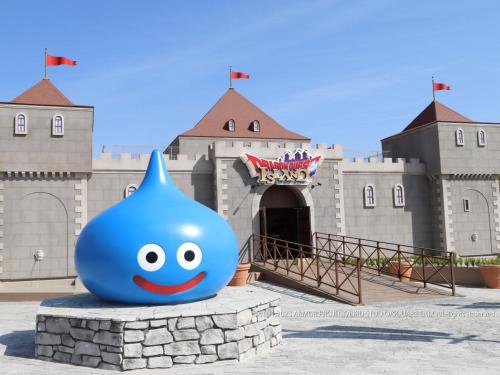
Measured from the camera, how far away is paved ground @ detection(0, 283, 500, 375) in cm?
726

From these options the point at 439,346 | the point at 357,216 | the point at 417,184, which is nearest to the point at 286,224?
the point at 357,216

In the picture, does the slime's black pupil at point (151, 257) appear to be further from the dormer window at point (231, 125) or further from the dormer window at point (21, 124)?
the dormer window at point (231, 125)

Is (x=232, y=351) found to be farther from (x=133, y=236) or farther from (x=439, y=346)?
(x=439, y=346)

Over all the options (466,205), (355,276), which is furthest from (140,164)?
(466,205)

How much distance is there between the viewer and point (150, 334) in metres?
7.41

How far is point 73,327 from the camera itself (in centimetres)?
780

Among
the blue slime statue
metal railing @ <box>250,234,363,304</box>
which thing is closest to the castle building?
metal railing @ <box>250,234,363,304</box>

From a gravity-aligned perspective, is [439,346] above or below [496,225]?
below

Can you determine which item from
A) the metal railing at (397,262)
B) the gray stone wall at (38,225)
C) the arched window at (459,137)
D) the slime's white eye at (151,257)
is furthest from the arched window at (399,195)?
the slime's white eye at (151,257)

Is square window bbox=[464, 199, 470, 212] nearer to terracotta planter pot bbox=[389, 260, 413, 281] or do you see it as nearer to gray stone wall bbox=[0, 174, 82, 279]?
terracotta planter pot bbox=[389, 260, 413, 281]

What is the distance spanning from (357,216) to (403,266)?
5055 mm

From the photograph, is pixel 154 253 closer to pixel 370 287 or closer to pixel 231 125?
pixel 370 287

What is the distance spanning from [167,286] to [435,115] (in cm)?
2138

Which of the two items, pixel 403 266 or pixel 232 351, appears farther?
pixel 403 266
